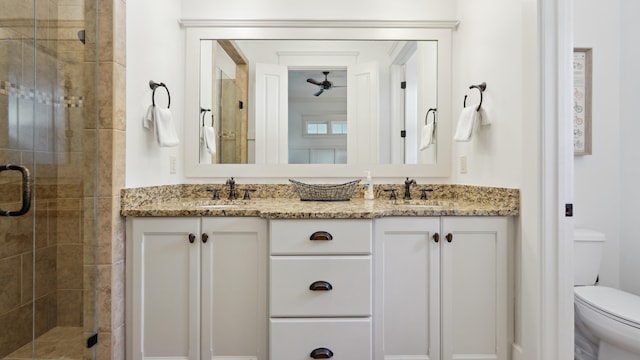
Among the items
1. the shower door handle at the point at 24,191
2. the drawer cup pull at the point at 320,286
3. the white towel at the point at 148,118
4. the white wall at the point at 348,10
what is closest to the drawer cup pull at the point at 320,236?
the drawer cup pull at the point at 320,286

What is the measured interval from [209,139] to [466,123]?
5.36 ft

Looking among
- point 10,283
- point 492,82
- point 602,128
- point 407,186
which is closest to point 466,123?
point 492,82

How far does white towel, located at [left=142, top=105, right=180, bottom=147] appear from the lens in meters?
1.83

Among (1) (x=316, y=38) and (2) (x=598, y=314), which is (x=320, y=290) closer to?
(2) (x=598, y=314)

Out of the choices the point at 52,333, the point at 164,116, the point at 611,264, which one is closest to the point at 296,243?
the point at 164,116

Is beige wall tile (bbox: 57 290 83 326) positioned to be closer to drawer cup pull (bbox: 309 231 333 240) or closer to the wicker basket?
drawer cup pull (bbox: 309 231 333 240)

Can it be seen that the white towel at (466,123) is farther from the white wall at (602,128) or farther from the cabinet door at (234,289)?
the cabinet door at (234,289)

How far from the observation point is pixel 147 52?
73.2 inches

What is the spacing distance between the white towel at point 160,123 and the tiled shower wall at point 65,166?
0.20 meters

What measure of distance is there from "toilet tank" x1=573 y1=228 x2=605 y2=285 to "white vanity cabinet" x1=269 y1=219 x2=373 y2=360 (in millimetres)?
1188

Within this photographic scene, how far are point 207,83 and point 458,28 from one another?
173 cm

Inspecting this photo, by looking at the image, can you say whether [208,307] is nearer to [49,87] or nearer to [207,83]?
[49,87]

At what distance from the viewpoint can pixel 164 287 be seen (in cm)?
167

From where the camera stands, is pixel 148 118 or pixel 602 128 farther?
pixel 602 128
